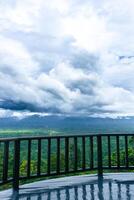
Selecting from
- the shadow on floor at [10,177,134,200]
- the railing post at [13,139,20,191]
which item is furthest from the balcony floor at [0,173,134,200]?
the railing post at [13,139,20,191]

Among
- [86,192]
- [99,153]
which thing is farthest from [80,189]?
[99,153]

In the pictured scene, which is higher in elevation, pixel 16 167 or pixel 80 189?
pixel 16 167

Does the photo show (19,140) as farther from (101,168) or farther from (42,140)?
(101,168)

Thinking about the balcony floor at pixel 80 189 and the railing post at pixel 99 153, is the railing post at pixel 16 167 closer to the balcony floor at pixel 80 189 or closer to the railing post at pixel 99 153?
the balcony floor at pixel 80 189

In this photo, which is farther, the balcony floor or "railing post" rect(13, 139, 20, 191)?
"railing post" rect(13, 139, 20, 191)

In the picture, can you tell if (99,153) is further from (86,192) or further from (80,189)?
(86,192)

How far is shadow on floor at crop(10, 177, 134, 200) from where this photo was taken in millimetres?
4488

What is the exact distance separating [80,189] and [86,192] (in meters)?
0.22

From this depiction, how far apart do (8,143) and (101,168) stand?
7.22ft

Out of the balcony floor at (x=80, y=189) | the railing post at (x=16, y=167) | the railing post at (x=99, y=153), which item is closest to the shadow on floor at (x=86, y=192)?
the balcony floor at (x=80, y=189)

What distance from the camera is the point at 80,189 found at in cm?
501

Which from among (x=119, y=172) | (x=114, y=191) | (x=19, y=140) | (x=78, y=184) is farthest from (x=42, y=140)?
(x=119, y=172)

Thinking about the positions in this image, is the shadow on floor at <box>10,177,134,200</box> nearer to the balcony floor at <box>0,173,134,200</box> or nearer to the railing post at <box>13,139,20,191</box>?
the balcony floor at <box>0,173,134,200</box>

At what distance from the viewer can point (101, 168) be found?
243 inches
